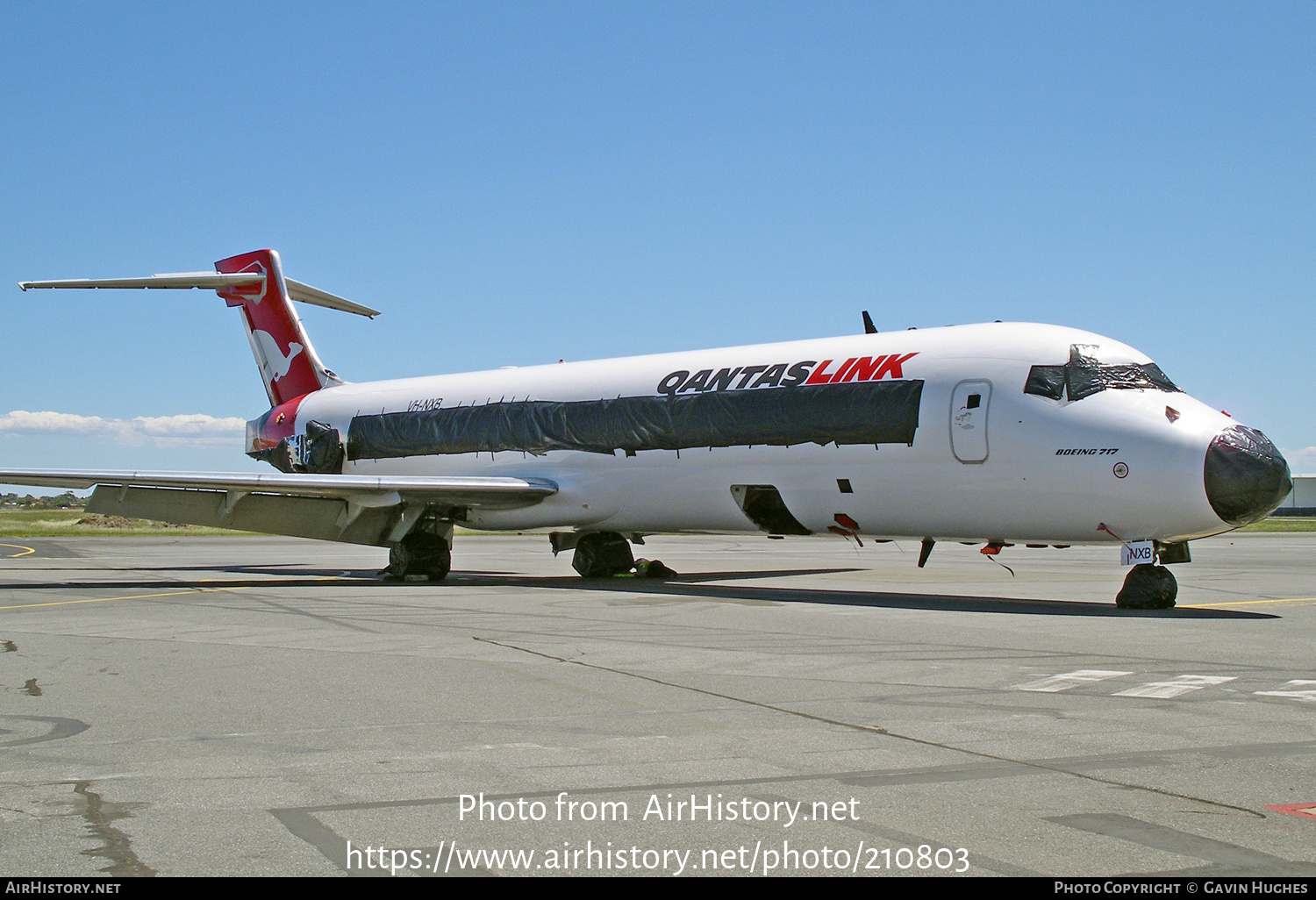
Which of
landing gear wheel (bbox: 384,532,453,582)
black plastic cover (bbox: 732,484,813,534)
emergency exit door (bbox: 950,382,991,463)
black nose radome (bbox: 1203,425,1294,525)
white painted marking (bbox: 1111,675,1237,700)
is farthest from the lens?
landing gear wheel (bbox: 384,532,453,582)

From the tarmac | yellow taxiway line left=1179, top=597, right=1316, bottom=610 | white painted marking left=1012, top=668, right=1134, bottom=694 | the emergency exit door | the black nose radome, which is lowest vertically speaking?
the tarmac

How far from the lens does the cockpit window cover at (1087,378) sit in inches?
582

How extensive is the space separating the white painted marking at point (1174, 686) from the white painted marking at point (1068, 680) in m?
0.37

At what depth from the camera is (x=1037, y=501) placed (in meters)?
14.9

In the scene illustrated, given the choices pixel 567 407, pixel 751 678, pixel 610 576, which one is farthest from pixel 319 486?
pixel 751 678

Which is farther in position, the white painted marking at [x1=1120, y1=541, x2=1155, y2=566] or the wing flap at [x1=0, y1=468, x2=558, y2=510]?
the wing flap at [x1=0, y1=468, x2=558, y2=510]

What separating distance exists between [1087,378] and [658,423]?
6854 millimetres

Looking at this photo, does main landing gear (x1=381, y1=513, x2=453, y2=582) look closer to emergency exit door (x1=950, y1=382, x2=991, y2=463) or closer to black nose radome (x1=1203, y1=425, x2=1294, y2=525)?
emergency exit door (x1=950, y1=382, x2=991, y2=463)

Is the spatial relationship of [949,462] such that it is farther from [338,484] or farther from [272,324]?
[272,324]

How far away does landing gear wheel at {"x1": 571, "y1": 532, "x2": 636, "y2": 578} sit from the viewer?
74.0ft

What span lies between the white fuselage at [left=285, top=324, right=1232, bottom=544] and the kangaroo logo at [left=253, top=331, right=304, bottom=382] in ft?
30.1

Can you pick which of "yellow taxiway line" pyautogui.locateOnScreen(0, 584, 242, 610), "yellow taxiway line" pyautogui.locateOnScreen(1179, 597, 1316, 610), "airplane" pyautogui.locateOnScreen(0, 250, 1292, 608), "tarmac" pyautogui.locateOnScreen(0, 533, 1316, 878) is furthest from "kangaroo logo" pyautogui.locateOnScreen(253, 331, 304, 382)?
"yellow taxiway line" pyautogui.locateOnScreen(1179, 597, 1316, 610)

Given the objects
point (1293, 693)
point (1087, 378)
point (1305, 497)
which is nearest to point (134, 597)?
point (1087, 378)

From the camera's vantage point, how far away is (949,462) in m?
15.6
